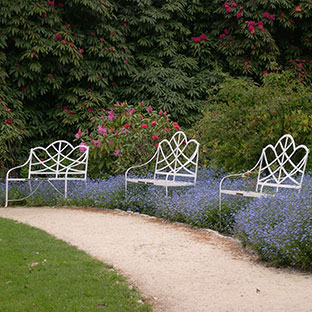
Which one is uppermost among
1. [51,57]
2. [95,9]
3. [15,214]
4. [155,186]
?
[95,9]

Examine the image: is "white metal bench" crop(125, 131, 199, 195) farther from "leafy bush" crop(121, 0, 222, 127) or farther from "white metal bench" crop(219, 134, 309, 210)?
"leafy bush" crop(121, 0, 222, 127)

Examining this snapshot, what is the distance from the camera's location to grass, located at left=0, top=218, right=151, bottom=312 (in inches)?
149

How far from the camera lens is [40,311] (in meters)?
3.65

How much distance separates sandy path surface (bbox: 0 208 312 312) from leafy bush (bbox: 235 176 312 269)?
143 millimetres

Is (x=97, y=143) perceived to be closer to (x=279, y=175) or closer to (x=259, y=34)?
(x=279, y=175)

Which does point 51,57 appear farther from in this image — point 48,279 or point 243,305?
point 243,305

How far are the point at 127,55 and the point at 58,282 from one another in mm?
8009

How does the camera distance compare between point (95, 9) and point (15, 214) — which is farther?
point (95, 9)

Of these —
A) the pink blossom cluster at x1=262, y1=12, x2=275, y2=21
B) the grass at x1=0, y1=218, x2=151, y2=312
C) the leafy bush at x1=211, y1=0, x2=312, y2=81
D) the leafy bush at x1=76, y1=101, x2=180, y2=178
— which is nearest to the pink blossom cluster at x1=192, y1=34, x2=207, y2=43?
the leafy bush at x1=211, y1=0, x2=312, y2=81

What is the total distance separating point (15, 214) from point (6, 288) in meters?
3.63

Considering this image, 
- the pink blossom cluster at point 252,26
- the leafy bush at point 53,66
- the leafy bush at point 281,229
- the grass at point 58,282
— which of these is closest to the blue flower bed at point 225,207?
the leafy bush at point 281,229

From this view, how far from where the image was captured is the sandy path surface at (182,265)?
154 inches

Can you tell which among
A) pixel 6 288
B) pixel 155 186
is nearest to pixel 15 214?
pixel 155 186

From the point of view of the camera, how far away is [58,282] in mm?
4254
